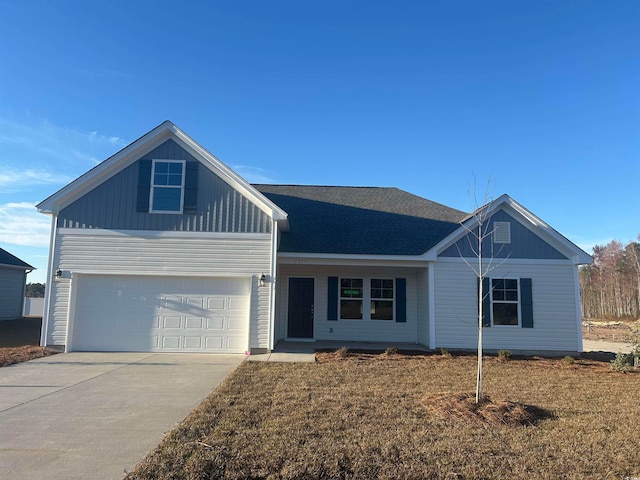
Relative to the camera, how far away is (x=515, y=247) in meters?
12.8

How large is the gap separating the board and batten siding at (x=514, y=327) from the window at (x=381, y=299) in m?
2.04

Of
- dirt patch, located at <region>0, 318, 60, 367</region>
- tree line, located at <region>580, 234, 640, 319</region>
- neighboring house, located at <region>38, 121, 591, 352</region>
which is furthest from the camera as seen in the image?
tree line, located at <region>580, 234, 640, 319</region>

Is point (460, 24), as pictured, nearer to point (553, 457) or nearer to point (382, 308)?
point (382, 308)

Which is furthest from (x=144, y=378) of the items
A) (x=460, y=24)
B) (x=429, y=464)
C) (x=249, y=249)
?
(x=460, y=24)

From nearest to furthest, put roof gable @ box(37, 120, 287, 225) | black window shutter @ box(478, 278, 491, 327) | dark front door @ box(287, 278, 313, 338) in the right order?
roof gable @ box(37, 120, 287, 225) → black window shutter @ box(478, 278, 491, 327) → dark front door @ box(287, 278, 313, 338)

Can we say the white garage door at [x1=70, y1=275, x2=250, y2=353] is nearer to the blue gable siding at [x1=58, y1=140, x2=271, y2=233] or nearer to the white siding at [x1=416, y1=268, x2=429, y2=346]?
the blue gable siding at [x1=58, y1=140, x2=271, y2=233]

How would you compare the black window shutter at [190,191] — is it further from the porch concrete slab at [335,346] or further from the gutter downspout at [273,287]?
the porch concrete slab at [335,346]

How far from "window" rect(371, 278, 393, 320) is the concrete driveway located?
218 inches

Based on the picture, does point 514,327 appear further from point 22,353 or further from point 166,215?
point 22,353

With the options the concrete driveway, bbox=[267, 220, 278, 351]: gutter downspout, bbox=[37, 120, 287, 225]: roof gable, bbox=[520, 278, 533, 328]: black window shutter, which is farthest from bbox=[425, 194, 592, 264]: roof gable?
the concrete driveway

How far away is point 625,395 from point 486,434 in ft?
13.8

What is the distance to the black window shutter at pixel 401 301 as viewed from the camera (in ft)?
46.2

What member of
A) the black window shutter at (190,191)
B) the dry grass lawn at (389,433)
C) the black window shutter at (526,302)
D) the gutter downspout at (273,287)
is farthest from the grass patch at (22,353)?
the black window shutter at (526,302)

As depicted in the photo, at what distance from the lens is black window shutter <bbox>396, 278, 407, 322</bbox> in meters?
14.1
